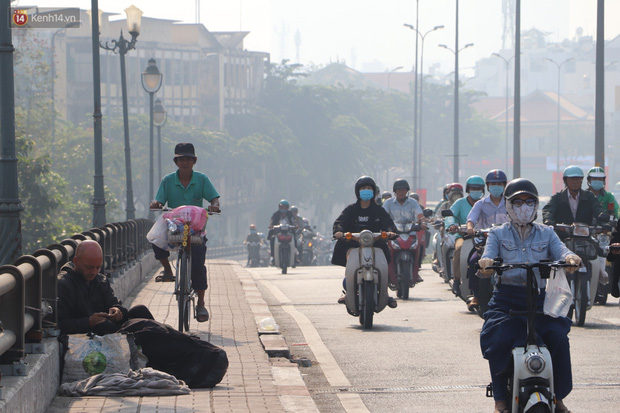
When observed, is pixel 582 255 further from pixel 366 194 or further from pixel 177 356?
pixel 177 356

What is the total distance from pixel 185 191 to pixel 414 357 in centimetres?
290

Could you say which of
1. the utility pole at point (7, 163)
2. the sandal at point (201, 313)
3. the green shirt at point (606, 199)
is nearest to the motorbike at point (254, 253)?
the green shirt at point (606, 199)

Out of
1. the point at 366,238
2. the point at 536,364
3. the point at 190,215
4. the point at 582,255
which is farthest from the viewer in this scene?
the point at 582,255

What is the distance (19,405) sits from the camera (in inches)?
248

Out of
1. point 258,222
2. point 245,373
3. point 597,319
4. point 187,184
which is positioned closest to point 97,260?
point 245,373

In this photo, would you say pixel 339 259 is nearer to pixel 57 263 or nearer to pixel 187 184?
pixel 187 184

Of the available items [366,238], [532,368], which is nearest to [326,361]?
[366,238]

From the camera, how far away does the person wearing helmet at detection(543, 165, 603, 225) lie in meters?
13.6

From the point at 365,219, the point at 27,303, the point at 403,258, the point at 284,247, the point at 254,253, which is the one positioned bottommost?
the point at 254,253

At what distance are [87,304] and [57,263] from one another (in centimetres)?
36

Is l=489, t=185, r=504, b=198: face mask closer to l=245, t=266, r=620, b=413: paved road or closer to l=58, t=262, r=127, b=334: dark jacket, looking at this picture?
l=245, t=266, r=620, b=413: paved road

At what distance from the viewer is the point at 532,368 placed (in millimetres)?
6488

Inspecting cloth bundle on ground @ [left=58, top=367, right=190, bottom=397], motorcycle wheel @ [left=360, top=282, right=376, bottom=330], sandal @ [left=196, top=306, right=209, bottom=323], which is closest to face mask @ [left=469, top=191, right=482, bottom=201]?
motorcycle wheel @ [left=360, top=282, right=376, bottom=330]

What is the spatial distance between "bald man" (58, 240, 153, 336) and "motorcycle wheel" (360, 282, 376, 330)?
4.99 m
